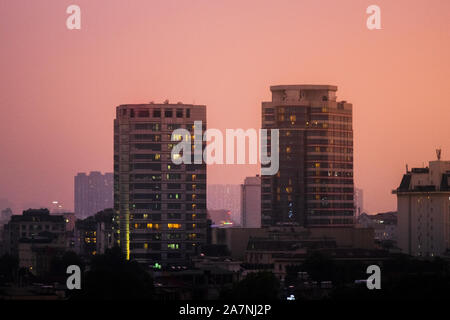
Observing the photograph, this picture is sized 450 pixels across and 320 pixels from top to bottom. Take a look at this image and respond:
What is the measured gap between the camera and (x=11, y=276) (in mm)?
182375

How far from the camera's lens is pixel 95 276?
129m

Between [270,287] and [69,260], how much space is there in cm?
6668

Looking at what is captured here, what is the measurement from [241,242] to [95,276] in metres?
72.1

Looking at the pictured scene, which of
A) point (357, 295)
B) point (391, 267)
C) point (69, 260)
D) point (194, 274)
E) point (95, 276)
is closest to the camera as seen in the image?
point (357, 295)

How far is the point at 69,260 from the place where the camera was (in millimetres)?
193125
